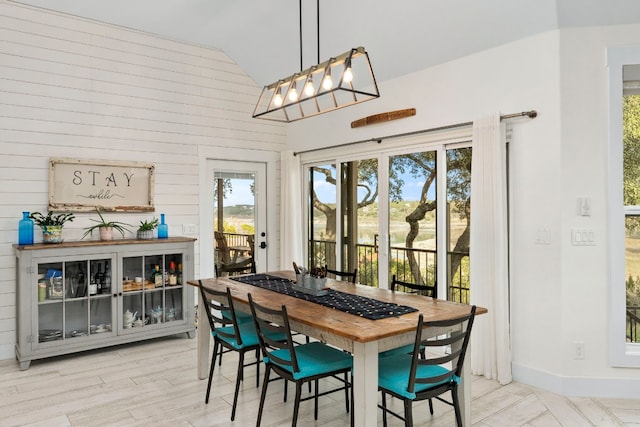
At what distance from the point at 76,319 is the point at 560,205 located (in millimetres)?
4299

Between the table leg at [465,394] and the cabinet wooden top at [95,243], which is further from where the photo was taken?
the cabinet wooden top at [95,243]

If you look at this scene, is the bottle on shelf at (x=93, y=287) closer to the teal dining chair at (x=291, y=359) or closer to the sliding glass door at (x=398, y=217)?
the teal dining chair at (x=291, y=359)

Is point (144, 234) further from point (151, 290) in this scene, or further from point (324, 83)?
point (324, 83)

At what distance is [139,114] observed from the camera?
4.83 meters

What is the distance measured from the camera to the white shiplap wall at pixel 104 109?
414 centimetres

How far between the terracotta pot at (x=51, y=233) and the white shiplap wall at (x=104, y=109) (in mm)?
254

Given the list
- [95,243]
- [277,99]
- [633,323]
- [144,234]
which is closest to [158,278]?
[144,234]

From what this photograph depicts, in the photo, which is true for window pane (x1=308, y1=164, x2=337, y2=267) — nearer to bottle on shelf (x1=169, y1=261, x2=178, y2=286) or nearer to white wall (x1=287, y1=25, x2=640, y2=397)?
bottle on shelf (x1=169, y1=261, x2=178, y2=286)

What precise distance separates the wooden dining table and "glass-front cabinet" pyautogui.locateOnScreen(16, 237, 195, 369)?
1.73 m

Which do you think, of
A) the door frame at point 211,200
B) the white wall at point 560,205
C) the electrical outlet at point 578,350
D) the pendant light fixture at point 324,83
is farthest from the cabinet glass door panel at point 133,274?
the electrical outlet at point 578,350

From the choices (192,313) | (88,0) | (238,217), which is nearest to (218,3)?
(88,0)

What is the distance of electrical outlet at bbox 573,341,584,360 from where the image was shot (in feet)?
10.9

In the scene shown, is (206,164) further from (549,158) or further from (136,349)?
(549,158)

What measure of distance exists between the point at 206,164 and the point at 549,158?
3684 millimetres
